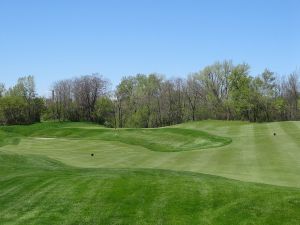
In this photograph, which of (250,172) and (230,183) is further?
(250,172)

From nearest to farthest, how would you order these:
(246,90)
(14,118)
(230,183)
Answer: (230,183) → (246,90) → (14,118)

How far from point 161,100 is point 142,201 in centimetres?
10886

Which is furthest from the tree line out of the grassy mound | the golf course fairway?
the golf course fairway

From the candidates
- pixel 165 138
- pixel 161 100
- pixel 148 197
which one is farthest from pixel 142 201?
pixel 161 100

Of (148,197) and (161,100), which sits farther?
(161,100)

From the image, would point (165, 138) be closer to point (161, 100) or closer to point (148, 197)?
point (148, 197)

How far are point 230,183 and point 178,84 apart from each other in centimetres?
11085

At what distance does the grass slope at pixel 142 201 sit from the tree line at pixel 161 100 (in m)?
89.8

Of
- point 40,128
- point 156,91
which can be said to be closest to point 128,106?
point 156,91

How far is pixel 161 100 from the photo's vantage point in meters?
123

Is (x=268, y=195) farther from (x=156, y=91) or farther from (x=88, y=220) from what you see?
(x=156, y=91)

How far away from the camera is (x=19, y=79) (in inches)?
4742

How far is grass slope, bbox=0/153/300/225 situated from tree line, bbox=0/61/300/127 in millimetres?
89843

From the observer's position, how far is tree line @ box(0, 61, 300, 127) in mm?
106750
